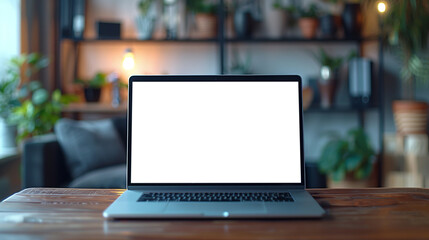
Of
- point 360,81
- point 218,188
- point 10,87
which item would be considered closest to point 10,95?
point 10,87

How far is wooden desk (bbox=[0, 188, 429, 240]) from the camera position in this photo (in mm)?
665

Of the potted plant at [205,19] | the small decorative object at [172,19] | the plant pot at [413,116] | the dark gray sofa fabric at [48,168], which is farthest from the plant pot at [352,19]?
the dark gray sofa fabric at [48,168]

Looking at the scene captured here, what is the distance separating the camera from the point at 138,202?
0.83 metres

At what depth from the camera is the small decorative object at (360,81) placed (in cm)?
309

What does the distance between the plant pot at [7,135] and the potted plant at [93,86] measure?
2.03 feet

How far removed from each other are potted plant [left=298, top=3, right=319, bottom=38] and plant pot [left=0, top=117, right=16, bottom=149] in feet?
7.28

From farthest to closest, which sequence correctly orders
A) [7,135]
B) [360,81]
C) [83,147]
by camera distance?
[360,81] < [7,135] < [83,147]

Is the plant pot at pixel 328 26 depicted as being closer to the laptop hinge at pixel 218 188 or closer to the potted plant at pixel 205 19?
the potted plant at pixel 205 19

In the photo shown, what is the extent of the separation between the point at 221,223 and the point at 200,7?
2.68 metres

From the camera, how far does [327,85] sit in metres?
3.13

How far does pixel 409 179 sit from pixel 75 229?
2.67 m

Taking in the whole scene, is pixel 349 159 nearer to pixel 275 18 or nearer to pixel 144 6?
pixel 275 18

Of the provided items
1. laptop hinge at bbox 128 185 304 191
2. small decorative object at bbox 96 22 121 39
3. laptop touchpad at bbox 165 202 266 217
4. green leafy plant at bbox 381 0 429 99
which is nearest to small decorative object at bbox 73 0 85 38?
small decorative object at bbox 96 22 121 39

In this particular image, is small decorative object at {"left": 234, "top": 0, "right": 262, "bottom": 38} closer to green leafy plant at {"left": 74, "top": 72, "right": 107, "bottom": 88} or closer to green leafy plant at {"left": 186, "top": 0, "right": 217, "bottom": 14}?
green leafy plant at {"left": 186, "top": 0, "right": 217, "bottom": 14}
